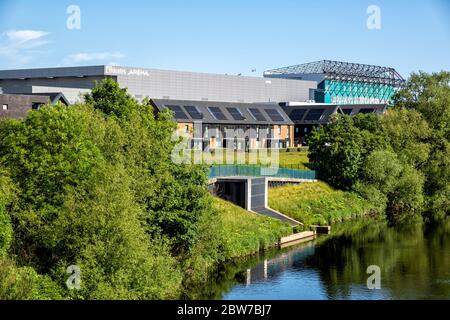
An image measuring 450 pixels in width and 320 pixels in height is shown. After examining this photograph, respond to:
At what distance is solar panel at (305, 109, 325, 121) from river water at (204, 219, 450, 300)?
47053 mm

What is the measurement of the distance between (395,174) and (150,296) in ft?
122

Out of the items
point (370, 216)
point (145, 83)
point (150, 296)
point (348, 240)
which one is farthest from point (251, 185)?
point (145, 83)

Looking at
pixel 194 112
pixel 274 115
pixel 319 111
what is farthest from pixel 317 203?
pixel 319 111

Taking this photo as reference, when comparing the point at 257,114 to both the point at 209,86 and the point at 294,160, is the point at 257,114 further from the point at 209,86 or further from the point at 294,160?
the point at 209,86

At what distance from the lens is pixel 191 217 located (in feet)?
119

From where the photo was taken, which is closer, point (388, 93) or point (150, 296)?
point (150, 296)

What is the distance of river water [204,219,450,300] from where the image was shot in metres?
34.5

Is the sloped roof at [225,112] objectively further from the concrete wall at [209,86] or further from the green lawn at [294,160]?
the concrete wall at [209,86]

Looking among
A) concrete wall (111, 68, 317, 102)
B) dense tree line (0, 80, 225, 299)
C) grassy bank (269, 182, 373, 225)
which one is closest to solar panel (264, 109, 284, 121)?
concrete wall (111, 68, 317, 102)

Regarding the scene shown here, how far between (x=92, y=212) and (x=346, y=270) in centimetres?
1642

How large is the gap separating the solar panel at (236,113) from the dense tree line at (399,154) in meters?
17.8

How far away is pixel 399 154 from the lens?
68.4 m

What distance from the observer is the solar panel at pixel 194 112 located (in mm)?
81438
